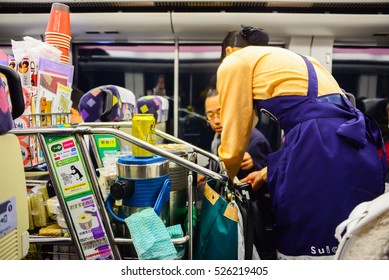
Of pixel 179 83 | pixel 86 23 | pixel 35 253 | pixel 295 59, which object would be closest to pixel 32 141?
pixel 35 253

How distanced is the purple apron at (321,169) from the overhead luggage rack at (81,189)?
0.28 metres

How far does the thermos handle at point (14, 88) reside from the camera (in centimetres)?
76

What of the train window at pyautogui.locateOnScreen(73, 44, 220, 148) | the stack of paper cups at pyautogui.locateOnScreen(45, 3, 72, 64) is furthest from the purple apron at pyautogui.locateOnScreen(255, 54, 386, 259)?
the train window at pyautogui.locateOnScreen(73, 44, 220, 148)

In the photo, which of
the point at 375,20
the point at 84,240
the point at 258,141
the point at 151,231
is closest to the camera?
the point at 151,231

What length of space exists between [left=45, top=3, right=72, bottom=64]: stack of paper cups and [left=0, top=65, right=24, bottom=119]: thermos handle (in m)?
0.59

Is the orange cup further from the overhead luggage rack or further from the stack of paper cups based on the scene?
the overhead luggage rack

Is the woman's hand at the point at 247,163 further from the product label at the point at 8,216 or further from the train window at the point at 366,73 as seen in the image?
the train window at the point at 366,73

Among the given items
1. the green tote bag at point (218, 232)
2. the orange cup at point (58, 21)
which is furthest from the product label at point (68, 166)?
the orange cup at point (58, 21)

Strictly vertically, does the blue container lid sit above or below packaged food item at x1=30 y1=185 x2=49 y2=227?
above

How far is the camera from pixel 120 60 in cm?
332

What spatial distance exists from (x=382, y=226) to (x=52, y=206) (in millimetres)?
979

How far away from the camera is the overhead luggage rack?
0.89 meters

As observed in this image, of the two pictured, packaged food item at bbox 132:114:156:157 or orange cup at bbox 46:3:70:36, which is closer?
packaged food item at bbox 132:114:156:157

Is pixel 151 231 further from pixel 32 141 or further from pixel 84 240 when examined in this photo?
pixel 32 141
